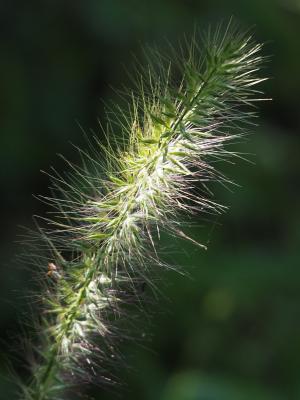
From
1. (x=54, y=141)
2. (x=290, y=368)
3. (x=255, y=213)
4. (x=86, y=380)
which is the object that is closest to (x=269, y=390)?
(x=290, y=368)

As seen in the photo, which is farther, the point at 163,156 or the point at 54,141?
the point at 54,141

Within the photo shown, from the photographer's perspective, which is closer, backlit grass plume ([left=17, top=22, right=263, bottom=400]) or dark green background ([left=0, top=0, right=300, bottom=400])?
backlit grass plume ([left=17, top=22, right=263, bottom=400])

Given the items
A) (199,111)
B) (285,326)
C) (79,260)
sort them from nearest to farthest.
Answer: (199,111) < (79,260) < (285,326)

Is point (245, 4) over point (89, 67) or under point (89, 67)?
over

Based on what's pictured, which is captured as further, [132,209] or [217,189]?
[217,189]

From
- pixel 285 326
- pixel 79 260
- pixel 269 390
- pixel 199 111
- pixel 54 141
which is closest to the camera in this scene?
pixel 199 111

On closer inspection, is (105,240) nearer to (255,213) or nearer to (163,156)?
(163,156)

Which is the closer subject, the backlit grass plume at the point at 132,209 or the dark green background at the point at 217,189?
the backlit grass plume at the point at 132,209

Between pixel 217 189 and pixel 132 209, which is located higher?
pixel 217 189
